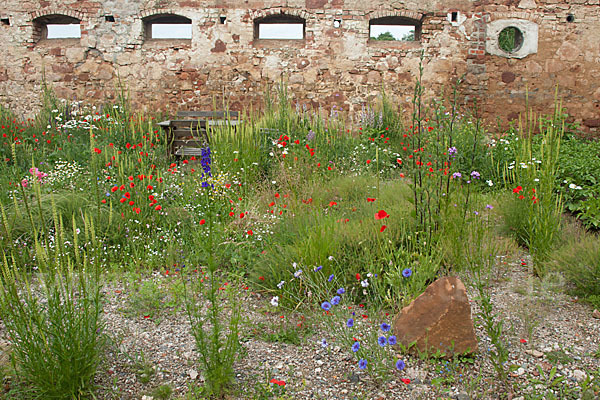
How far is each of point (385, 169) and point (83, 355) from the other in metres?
4.29

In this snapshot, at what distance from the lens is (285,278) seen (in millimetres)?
2889

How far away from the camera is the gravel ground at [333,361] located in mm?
1998

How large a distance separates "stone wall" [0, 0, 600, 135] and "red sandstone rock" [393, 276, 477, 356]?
7.04 metres

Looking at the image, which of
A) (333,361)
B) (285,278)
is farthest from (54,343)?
(285,278)

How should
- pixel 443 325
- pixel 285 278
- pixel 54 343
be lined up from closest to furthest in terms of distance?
pixel 54 343 → pixel 443 325 → pixel 285 278

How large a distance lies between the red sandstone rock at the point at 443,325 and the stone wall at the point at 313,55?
704 cm

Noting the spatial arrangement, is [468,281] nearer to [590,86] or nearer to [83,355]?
[83,355]

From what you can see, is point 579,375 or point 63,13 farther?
point 63,13

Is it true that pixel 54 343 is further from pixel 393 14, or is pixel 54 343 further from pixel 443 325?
pixel 393 14

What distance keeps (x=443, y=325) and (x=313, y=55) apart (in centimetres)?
740

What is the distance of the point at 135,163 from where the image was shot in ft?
16.1

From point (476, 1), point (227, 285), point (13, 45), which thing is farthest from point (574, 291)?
point (13, 45)

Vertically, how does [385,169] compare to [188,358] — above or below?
above

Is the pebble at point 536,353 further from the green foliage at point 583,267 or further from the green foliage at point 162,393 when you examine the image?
the green foliage at point 162,393
